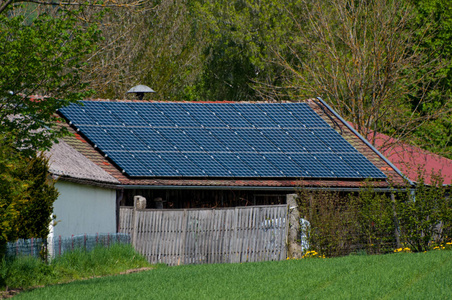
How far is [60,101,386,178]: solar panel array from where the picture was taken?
24.9 metres

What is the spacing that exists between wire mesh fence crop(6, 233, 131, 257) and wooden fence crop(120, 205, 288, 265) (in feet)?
3.20

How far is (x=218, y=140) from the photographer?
26453mm

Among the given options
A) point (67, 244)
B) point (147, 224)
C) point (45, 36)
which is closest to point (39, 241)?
point (67, 244)

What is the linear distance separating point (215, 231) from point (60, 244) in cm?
586

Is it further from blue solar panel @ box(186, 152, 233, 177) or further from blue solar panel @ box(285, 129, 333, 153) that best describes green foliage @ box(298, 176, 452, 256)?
blue solar panel @ box(285, 129, 333, 153)

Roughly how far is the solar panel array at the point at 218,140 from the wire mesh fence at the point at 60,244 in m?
3.46

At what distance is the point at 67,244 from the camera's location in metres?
18.4

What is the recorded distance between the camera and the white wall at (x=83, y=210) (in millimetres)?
19219

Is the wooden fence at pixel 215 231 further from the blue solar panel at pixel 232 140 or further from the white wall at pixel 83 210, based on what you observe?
the blue solar panel at pixel 232 140

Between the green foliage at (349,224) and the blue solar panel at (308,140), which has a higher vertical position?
the blue solar panel at (308,140)

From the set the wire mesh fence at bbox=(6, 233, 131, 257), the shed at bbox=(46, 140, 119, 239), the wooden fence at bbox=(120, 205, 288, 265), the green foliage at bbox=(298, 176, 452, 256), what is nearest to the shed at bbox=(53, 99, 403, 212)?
the shed at bbox=(46, 140, 119, 239)

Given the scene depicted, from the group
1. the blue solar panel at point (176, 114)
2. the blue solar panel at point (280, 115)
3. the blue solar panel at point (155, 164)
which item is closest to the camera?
the blue solar panel at point (155, 164)

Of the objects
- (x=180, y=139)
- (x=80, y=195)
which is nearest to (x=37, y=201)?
(x=80, y=195)

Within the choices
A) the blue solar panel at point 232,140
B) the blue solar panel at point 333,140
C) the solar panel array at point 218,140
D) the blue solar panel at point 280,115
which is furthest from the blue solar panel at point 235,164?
the blue solar panel at point 333,140
